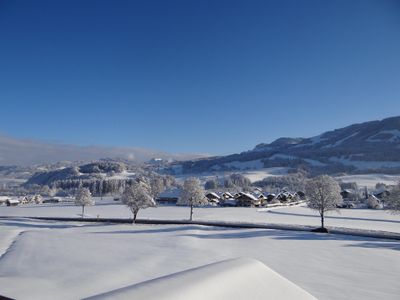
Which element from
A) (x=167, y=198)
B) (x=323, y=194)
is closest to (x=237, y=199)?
(x=167, y=198)

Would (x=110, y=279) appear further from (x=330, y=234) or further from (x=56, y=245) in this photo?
(x=330, y=234)

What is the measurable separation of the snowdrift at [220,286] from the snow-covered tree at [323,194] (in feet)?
163

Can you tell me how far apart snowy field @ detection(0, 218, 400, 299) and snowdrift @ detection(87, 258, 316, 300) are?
1.52 ft

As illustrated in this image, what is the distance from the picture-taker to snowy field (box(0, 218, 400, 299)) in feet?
69.7

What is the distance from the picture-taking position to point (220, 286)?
12.3 meters

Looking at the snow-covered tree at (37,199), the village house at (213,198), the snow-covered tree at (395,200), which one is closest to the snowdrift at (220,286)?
the snow-covered tree at (395,200)

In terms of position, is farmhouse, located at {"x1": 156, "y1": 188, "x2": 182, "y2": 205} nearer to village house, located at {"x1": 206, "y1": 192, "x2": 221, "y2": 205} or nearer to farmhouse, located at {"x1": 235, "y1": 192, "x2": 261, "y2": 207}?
village house, located at {"x1": 206, "y1": 192, "x2": 221, "y2": 205}

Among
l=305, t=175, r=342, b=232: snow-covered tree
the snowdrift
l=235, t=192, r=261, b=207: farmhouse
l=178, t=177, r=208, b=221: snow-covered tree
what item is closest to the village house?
l=235, t=192, r=261, b=207: farmhouse

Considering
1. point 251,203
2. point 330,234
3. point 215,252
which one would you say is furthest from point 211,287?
point 251,203

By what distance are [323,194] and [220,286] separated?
53312mm

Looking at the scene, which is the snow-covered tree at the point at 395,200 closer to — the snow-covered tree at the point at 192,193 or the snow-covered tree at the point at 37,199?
the snow-covered tree at the point at 192,193

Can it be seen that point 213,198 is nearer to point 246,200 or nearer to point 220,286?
point 246,200

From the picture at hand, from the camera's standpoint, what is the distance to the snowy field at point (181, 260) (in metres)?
21.2

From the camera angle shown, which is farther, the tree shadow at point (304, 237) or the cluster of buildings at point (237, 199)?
the cluster of buildings at point (237, 199)
